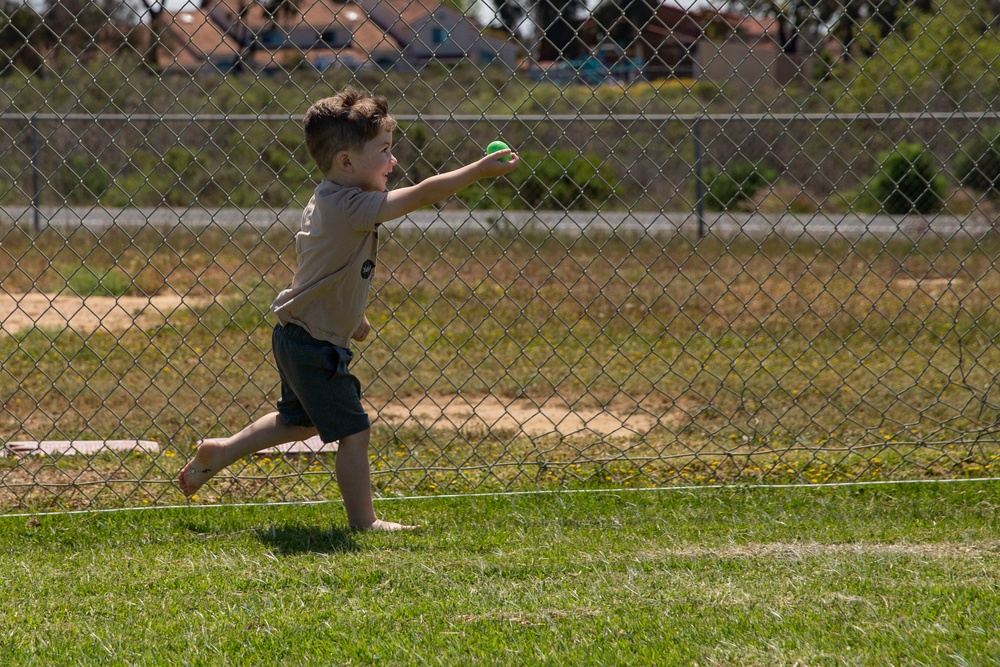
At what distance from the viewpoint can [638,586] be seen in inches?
106

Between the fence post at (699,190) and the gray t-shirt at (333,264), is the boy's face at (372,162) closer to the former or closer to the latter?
the gray t-shirt at (333,264)

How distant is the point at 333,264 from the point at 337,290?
8 centimetres

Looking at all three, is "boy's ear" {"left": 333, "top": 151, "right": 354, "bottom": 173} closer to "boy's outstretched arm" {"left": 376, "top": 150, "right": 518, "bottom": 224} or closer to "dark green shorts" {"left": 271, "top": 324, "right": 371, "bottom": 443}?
"boy's outstretched arm" {"left": 376, "top": 150, "right": 518, "bottom": 224}

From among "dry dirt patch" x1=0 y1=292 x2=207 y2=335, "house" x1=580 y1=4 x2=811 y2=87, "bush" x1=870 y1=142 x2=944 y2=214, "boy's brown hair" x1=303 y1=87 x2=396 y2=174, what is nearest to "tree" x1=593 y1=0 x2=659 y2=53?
"house" x1=580 y1=4 x2=811 y2=87

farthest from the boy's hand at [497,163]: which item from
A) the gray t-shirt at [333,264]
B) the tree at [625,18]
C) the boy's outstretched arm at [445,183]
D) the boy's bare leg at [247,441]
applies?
the boy's bare leg at [247,441]

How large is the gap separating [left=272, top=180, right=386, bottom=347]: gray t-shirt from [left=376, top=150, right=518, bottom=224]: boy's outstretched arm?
68 mm

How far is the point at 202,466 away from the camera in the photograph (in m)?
3.33

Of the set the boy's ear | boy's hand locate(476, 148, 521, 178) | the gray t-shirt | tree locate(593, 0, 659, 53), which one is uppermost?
tree locate(593, 0, 659, 53)

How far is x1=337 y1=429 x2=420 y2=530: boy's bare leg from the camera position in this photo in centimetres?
319

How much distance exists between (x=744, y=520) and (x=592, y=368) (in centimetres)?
285

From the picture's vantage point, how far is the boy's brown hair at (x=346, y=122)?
3059mm

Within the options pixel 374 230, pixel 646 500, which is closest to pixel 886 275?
pixel 646 500

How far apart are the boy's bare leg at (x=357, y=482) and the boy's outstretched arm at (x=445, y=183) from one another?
67 cm

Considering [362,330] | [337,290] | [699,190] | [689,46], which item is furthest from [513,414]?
[699,190]
